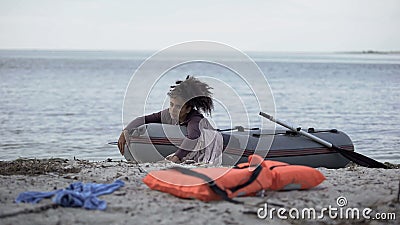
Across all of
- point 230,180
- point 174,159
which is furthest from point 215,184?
point 174,159

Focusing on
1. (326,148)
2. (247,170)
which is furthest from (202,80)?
(247,170)

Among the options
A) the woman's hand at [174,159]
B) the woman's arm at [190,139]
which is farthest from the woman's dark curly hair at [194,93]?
the woman's hand at [174,159]

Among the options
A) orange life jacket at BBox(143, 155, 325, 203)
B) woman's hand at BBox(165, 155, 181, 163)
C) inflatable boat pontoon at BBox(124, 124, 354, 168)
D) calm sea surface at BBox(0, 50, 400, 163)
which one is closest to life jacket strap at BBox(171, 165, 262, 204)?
orange life jacket at BBox(143, 155, 325, 203)

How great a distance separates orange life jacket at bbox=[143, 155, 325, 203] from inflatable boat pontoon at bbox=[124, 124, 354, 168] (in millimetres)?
1618

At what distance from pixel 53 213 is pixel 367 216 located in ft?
7.22

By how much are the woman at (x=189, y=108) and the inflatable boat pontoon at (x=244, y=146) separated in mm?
141

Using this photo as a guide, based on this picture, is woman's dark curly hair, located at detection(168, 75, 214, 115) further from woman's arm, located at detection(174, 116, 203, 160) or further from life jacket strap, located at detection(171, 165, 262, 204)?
life jacket strap, located at detection(171, 165, 262, 204)

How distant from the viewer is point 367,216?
464 centimetres

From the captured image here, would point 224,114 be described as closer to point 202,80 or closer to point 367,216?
point 202,80

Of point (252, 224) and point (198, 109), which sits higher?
point (198, 109)

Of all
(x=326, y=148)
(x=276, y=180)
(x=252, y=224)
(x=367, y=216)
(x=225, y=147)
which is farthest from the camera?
(x=326, y=148)

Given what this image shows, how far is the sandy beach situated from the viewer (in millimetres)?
4293

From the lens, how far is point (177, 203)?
4668 millimetres

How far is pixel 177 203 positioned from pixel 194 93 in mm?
2428
